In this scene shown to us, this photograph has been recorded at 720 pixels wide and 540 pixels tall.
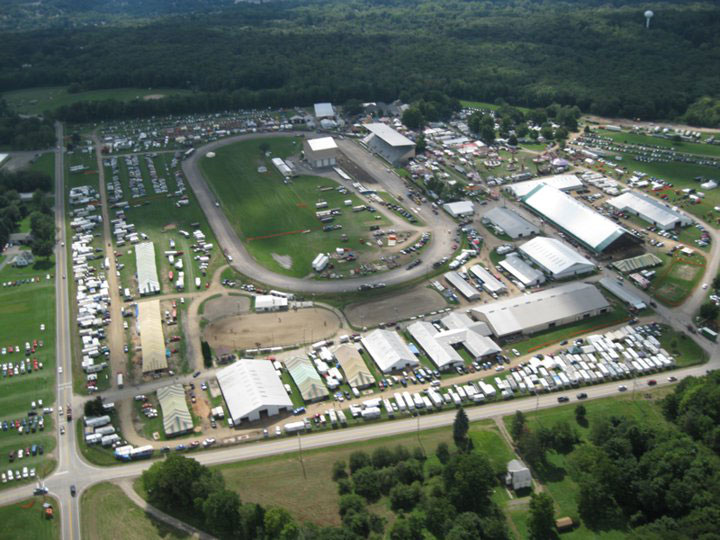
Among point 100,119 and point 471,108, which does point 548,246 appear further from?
point 100,119

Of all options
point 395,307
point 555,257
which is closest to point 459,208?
point 555,257

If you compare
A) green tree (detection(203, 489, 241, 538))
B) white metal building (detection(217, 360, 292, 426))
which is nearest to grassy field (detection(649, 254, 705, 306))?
white metal building (detection(217, 360, 292, 426))

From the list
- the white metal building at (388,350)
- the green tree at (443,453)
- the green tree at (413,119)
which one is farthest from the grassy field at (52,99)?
the green tree at (443,453)

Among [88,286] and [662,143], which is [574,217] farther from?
[88,286]

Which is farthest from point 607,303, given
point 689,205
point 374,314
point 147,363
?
point 147,363

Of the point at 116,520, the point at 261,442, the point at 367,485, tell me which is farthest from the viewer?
the point at 261,442

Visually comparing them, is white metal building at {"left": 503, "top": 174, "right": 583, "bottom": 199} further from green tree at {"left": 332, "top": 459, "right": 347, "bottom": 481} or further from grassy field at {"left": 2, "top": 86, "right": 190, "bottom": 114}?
grassy field at {"left": 2, "top": 86, "right": 190, "bottom": 114}

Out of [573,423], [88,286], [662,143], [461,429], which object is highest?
[662,143]

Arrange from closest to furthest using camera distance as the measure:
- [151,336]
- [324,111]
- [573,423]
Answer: [573,423]
[151,336]
[324,111]
